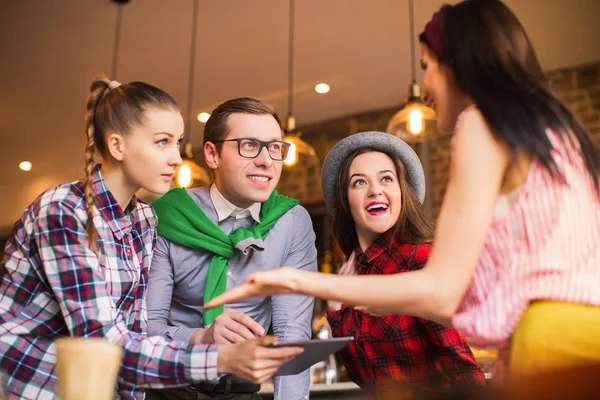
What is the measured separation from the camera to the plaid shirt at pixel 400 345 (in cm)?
167

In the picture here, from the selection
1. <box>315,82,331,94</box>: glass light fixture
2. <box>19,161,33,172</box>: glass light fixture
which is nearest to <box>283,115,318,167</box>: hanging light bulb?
<box>315,82,331,94</box>: glass light fixture

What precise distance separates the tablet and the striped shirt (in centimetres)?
22

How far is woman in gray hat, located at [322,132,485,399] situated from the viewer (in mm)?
1709

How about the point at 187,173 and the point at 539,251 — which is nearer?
the point at 539,251

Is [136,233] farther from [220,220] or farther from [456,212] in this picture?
[456,212]

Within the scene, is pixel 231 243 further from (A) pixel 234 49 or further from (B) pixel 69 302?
(A) pixel 234 49

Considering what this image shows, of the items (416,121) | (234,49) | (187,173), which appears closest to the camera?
(416,121)

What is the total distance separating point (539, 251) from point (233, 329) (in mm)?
826

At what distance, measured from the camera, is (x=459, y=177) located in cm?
107

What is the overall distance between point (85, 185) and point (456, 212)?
0.92 m

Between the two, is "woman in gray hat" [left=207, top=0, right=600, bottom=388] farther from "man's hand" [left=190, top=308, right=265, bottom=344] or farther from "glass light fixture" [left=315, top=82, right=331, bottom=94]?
"glass light fixture" [left=315, top=82, right=331, bottom=94]

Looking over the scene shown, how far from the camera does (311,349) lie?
1.20 m

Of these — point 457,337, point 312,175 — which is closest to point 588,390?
point 457,337

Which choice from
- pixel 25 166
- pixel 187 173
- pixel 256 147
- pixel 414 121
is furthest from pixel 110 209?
pixel 25 166
